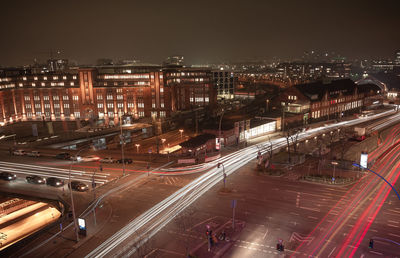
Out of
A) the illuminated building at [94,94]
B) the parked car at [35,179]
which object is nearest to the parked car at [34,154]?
the parked car at [35,179]

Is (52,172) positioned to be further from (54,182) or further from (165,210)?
(165,210)

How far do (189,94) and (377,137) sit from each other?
71.7 meters

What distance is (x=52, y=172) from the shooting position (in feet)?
156

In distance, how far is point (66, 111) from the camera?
370 ft

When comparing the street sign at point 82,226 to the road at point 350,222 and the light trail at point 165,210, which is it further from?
the road at point 350,222

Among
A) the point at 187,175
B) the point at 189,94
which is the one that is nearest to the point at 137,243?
the point at 187,175

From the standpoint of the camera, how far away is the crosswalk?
44.4 metres

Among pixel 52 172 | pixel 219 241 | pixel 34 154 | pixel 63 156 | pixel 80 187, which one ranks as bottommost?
pixel 219 241

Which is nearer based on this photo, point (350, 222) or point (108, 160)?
point (350, 222)

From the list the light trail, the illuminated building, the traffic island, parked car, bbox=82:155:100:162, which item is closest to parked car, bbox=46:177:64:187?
parked car, bbox=82:155:100:162

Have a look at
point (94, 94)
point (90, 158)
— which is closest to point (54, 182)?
point (90, 158)

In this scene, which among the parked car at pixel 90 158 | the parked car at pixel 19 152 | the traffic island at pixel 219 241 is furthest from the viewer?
the parked car at pixel 19 152

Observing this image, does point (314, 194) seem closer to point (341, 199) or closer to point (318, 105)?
point (341, 199)

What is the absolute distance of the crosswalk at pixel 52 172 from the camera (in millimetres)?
44381
